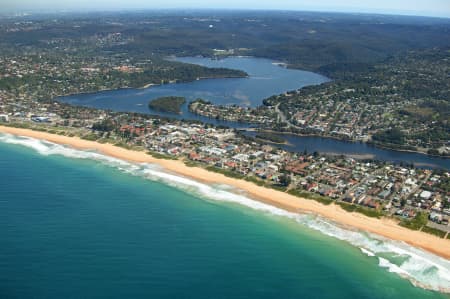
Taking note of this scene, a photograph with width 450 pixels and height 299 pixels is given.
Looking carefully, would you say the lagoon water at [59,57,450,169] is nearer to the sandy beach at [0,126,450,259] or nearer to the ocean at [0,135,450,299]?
the sandy beach at [0,126,450,259]

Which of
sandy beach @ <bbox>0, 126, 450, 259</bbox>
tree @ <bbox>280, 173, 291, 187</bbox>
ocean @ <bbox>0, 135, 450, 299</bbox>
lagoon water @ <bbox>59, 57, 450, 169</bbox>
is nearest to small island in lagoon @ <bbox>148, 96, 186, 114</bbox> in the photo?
lagoon water @ <bbox>59, 57, 450, 169</bbox>

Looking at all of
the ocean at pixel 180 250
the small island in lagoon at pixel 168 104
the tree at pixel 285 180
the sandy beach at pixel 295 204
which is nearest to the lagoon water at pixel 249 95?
the small island in lagoon at pixel 168 104

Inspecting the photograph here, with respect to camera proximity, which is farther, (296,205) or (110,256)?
(296,205)

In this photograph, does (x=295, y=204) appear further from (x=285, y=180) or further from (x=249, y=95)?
(x=249, y=95)

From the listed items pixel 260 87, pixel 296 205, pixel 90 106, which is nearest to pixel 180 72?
pixel 260 87

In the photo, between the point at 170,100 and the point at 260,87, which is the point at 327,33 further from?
the point at 170,100
